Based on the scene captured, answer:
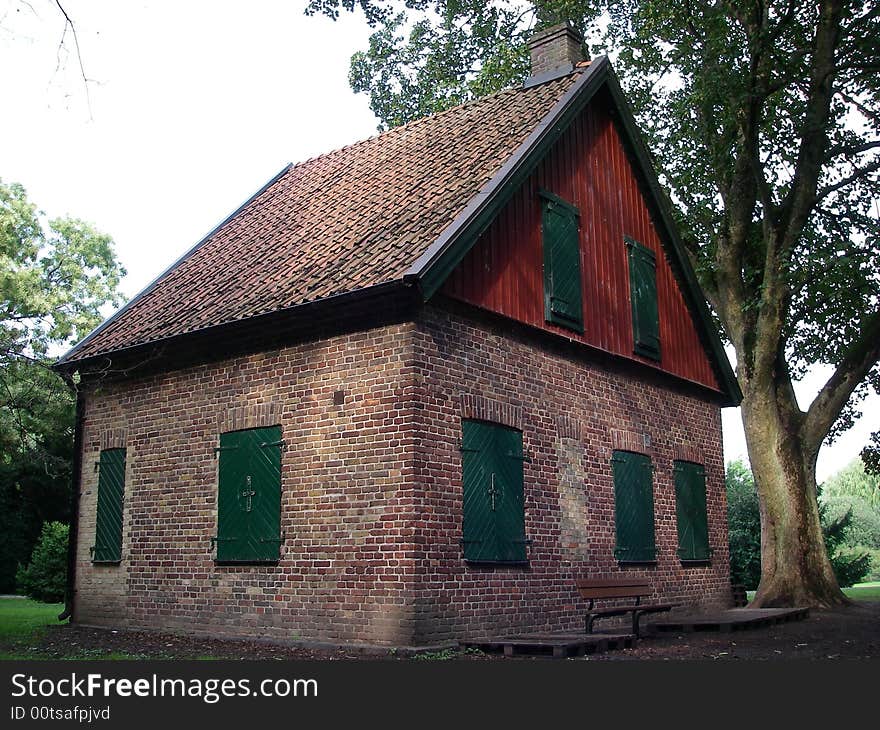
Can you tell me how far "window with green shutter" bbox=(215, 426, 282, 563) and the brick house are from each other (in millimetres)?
38

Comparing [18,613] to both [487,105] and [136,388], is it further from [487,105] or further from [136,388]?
[487,105]

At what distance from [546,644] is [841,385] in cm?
1169

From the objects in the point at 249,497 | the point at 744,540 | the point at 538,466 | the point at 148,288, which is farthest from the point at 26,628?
the point at 744,540

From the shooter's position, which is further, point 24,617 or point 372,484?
point 24,617

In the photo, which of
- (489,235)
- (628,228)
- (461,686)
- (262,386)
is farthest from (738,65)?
(461,686)

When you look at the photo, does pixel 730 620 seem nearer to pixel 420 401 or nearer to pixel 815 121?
pixel 420 401

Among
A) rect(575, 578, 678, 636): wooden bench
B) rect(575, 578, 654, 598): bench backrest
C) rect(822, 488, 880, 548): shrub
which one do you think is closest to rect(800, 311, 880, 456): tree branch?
rect(575, 578, 654, 598): bench backrest

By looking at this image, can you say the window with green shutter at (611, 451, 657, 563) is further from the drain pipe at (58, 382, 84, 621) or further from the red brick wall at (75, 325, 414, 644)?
the drain pipe at (58, 382, 84, 621)

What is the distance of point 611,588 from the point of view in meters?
12.8

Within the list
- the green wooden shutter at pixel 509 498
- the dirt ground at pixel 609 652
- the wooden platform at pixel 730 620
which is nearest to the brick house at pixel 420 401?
the green wooden shutter at pixel 509 498

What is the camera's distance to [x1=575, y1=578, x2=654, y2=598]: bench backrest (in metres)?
12.3

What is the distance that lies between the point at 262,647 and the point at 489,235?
5.79 meters

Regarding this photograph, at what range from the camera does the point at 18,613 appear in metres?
17.9

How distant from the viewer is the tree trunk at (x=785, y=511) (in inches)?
728
